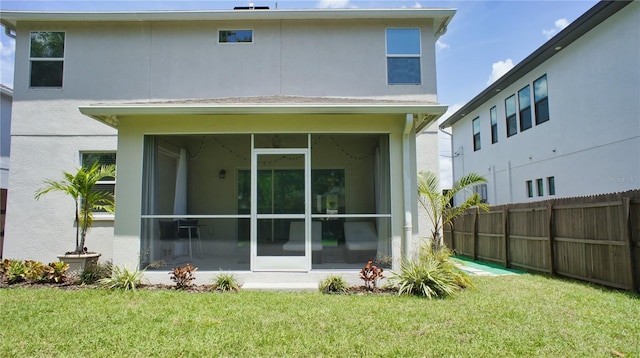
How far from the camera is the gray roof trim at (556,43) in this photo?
9.23 meters

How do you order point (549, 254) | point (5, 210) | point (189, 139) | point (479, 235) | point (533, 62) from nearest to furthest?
point (189, 139)
point (549, 254)
point (5, 210)
point (479, 235)
point (533, 62)

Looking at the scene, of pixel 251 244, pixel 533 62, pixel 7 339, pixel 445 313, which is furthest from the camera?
pixel 533 62

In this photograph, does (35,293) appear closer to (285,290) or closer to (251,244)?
(251,244)

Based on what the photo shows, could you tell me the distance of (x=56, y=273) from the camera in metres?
7.19

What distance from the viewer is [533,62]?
41.2 ft

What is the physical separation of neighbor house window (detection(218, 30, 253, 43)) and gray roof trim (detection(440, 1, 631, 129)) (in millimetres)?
8449

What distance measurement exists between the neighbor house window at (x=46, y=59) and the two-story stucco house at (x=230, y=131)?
36 mm

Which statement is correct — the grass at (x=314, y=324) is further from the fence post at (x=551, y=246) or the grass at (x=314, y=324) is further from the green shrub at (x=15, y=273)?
the fence post at (x=551, y=246)

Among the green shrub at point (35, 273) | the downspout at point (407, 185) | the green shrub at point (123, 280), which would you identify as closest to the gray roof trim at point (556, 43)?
the downspout at point (407, 185)

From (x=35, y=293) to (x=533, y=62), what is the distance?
559 inches

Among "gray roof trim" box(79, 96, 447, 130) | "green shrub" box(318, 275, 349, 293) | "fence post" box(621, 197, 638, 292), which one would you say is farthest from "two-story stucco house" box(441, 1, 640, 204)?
"green shrub" box(318, 275, 349, 293)

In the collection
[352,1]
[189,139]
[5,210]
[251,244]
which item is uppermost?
Answer: [352,1]

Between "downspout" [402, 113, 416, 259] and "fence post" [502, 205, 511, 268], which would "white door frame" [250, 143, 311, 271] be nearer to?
"downspout" [402, 113, 416, 259]

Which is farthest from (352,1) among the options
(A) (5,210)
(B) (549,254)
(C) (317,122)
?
(A) (5,210)
